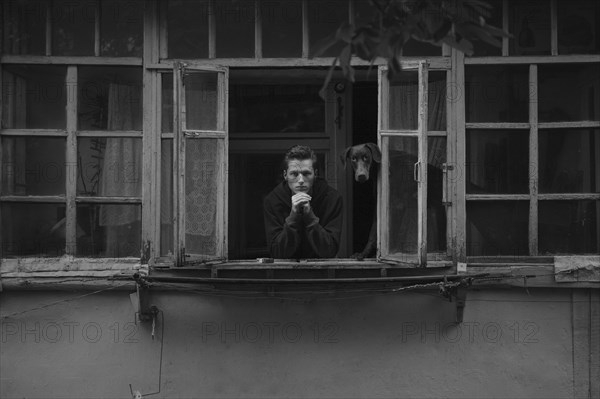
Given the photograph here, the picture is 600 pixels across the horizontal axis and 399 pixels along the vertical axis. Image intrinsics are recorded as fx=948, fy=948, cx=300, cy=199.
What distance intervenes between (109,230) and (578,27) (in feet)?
11.9

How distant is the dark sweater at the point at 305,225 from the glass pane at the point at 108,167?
1.00 m

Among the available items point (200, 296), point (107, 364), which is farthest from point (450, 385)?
point (107, 364)

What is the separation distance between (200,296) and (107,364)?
80cm

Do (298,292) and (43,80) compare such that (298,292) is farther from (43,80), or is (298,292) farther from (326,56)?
(43,80)

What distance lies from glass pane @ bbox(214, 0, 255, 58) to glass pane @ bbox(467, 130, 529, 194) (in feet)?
5.61

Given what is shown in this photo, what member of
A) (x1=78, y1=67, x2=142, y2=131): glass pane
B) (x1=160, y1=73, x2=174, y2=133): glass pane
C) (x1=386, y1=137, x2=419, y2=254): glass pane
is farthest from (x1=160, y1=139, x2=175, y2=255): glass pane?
(x1=386, y1=137, x2=419, y2=254): glass pane

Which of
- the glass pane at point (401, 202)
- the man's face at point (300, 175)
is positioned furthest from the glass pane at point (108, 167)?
the glass pane at point (401, 202)

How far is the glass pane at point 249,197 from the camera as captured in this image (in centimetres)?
870

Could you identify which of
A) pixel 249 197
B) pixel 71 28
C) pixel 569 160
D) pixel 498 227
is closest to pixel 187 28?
pixel 71 28

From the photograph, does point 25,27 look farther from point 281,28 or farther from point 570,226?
point 570,226

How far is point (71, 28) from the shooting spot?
6797 millimetres

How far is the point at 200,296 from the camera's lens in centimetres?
655

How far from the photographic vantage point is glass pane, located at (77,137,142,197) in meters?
6.75

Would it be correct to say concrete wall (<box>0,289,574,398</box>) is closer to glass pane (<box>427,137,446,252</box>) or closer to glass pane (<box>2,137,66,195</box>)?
glass pane (<box>427,137,446,252</box>)
